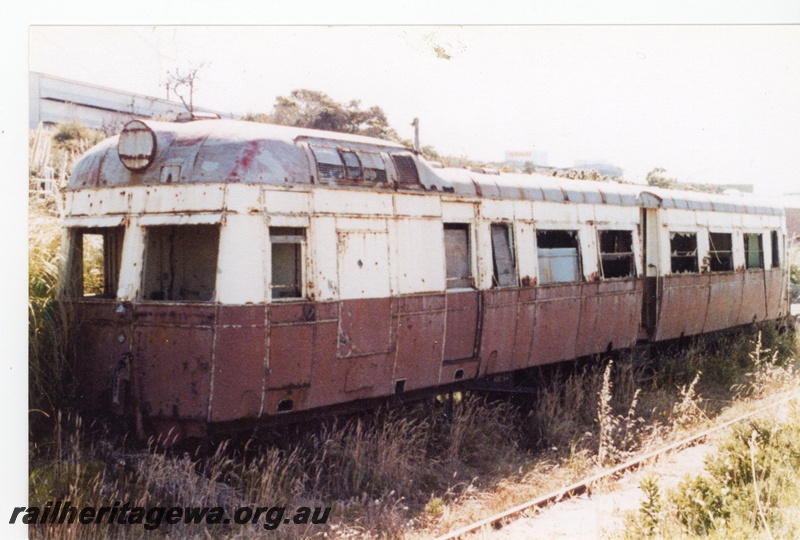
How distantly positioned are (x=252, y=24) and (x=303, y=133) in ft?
3.54

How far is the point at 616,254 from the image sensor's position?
10.9 m

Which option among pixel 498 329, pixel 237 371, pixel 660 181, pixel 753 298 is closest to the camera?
pixel 237 371

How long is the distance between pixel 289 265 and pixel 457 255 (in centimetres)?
228

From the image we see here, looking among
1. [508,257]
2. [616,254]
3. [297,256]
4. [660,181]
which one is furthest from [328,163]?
[660,181]

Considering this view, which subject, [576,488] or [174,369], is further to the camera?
[576,488]

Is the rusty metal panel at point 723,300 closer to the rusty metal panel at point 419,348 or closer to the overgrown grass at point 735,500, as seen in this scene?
the overgrown grass at point 735,500

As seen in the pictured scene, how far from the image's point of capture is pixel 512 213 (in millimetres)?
9094

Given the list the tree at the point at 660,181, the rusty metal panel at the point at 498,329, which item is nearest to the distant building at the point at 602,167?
the tree at the point at 660,181

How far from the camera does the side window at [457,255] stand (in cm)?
823

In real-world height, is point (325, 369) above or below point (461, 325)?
below

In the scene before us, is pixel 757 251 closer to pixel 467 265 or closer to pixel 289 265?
pixel 467 265

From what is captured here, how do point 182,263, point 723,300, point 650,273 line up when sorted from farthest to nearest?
1. point 723,300
2. point 650,273
3. point 182,263

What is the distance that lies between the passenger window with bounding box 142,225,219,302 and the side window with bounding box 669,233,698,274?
750 cm

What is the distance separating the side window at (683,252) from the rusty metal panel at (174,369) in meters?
8.08
